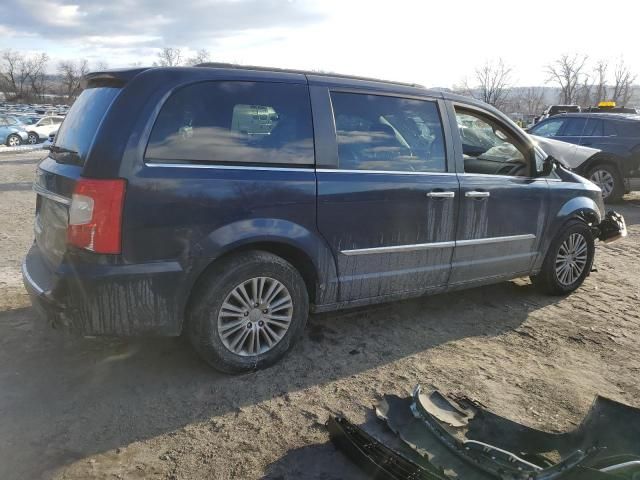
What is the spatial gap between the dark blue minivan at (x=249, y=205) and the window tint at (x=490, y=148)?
0.40 feet

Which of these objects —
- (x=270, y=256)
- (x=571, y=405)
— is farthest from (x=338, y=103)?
(x=571, y=405)

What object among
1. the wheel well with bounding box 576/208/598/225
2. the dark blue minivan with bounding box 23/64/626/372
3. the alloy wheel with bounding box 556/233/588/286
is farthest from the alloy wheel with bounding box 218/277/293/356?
the wheel well with bounding box 576/208/598/225

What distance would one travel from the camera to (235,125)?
10.7 feet

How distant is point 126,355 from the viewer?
3662 millimetres

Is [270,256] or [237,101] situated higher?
[237,101]

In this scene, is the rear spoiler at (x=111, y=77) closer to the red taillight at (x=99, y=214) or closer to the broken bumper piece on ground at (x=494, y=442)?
the red taillight at (x=99, y=214)

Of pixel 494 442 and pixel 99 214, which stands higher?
pixel 99 214

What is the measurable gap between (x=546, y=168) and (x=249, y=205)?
2.90 m

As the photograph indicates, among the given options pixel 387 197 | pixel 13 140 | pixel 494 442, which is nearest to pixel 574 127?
pixel 387 197

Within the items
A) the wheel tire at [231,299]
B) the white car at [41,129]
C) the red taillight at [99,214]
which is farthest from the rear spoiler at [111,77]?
the white car at [41,129]

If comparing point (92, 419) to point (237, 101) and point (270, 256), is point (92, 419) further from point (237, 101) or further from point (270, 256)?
point (237, 101)

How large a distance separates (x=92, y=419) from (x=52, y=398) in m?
0.35

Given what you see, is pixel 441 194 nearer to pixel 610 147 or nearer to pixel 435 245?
pixel 435 245

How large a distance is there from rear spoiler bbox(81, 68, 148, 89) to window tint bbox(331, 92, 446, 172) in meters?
1.28
